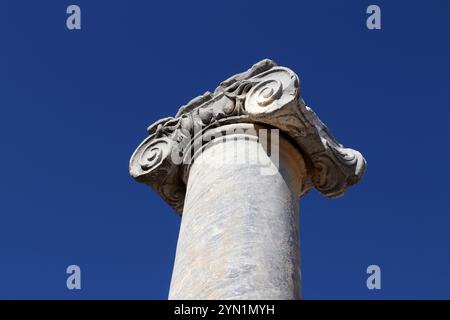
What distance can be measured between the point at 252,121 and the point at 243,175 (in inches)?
56.7

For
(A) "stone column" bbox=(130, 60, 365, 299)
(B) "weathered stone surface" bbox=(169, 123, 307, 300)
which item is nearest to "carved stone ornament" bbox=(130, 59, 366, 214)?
(A) "stone column" bbox=(130, 60, 365, 299)

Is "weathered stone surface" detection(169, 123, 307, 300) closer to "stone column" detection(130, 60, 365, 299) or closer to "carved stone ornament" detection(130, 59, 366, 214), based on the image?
"stone column" detection(130, 60, 365, 299)

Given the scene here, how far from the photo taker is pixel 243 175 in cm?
984

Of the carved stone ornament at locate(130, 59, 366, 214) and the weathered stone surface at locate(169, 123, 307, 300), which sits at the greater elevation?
the carved stone ornament at locate(130, 59, 366, 214)

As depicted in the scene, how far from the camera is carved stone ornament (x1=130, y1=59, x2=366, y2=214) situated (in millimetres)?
10945

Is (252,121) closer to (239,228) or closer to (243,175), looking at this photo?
(243,175)

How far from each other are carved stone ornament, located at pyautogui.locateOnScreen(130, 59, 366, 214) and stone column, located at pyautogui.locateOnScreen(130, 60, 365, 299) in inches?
0.7

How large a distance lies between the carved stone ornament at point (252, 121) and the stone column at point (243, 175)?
0.02 metres

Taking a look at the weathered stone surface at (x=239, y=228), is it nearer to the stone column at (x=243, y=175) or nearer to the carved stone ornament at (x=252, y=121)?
the stone column at (x=243, y=175)

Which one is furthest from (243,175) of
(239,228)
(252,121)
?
(252,121)

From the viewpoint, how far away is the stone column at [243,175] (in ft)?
28.1
